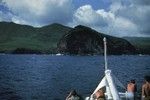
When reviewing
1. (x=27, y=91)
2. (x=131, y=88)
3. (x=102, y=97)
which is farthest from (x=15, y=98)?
(x=102, y=97)

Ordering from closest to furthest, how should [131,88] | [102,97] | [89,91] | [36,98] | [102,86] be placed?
[102,97], [102,86], [131,88], [36,98], [89,91]

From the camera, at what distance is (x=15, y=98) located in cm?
6028

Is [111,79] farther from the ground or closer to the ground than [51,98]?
farther from the ground

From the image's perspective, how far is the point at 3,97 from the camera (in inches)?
2371

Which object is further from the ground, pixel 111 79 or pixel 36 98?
pixel 111 79

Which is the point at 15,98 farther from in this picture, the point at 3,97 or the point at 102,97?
the point at 102,97

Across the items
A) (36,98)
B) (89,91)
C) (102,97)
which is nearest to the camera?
(102,97)

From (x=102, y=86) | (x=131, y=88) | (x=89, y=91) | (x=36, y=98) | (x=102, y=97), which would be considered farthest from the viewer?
(x=89, y=91)

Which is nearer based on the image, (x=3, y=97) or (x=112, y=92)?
(x=112, y=92)

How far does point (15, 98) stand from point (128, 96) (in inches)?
1167

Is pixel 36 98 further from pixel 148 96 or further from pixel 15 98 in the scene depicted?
pixel 148 96

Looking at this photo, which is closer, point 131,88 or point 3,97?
point 131,88

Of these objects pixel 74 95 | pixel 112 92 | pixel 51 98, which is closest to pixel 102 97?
pixel 112 92

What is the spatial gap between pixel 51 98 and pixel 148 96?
2967 cm
